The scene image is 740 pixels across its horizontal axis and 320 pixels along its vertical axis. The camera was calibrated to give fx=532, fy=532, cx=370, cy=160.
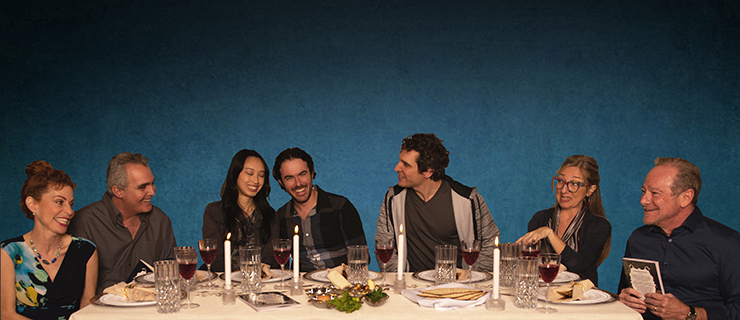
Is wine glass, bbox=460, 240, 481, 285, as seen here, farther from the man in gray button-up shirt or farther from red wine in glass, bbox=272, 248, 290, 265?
the man in gray button-up shirt

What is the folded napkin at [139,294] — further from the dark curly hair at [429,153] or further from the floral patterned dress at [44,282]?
the dark curly hair at [429,153]

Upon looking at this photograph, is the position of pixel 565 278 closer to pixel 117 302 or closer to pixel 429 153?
pixel 429 153

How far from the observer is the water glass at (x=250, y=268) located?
6.97 ft

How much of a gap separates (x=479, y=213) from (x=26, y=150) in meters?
4.05

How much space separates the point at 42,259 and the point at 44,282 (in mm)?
97

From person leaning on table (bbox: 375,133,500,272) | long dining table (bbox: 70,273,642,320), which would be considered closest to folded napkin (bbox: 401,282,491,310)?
long dining table (bbox: 70,273,642,320)

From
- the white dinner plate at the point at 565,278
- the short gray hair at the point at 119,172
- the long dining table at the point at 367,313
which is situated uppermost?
the short gray hair at the point at 119,172

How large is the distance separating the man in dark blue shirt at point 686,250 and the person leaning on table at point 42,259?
2.40 m

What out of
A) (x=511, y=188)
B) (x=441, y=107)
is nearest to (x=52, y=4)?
(x=441, y=107)

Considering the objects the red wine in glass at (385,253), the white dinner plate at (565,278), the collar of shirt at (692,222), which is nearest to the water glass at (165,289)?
the red wine in glass at (385,253)

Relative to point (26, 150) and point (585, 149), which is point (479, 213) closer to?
point (585, 149)

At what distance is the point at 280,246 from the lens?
2213mm

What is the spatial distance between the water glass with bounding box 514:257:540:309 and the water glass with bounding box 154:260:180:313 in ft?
4.04

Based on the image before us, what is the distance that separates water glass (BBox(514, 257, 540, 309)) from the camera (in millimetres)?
1929
